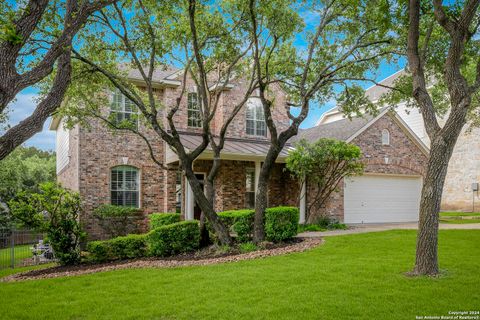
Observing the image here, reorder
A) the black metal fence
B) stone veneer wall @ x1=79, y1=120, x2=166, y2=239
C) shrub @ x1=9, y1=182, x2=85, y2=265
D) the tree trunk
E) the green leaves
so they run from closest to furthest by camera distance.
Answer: the tree trunk
shrub @ x1=9, y1=182, x2=85, y2=265
the black metal fence
stone veneer wall @ x1=79, y1=120, x2=166, y2=239
the green leaves

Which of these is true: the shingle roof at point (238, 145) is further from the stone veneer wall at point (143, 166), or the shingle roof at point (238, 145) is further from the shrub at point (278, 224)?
the shrub at point (278, 224)

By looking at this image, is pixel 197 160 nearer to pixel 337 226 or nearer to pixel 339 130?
pixel 337 226

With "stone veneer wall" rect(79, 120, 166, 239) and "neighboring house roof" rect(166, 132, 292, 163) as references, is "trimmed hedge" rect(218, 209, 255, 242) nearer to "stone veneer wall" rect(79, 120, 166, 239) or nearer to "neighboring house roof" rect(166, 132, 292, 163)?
"neighboring house roof" rect(166, 132, 292, 163)

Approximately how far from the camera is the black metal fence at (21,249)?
42.1 feet

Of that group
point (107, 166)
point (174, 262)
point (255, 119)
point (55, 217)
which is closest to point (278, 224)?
Result: point (174, 262)

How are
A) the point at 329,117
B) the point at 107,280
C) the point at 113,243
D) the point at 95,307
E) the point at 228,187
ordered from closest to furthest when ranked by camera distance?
the point at 95,307
the point at 107,280
the point at 113,243
the point at 228,187
the point at 329,117

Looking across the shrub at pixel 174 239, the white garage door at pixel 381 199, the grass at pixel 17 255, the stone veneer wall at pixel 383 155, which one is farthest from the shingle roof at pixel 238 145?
the grass at pixel 17 255

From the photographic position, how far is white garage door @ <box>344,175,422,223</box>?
1747 cm

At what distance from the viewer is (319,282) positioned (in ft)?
22.4

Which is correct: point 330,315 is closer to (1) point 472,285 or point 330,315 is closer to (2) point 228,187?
(1) point 472,285

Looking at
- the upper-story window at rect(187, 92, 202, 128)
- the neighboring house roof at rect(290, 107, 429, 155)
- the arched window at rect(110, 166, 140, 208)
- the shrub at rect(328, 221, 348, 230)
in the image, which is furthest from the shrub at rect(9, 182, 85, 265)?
the neighboring house roof at rect(290, 107, 429, 155)

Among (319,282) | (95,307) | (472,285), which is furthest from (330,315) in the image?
(95,307)

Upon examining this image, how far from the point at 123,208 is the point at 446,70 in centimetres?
1183

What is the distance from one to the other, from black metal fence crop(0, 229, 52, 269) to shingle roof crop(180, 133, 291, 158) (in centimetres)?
619
